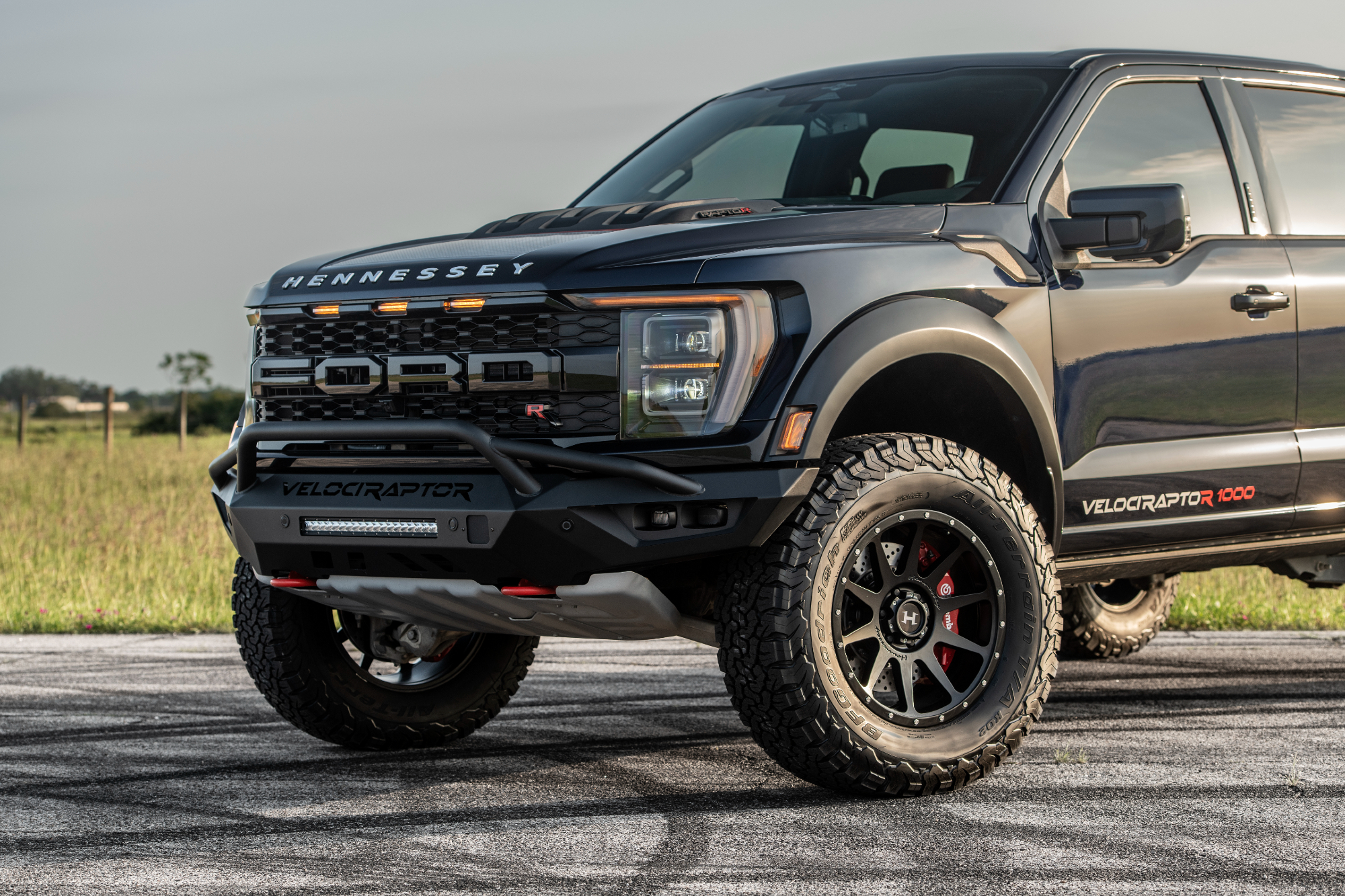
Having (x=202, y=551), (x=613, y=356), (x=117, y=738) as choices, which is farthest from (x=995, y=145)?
(x=202, y=551)

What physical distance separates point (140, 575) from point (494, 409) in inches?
282

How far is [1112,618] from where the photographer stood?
24.0ft

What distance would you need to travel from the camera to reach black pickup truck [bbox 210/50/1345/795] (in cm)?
415

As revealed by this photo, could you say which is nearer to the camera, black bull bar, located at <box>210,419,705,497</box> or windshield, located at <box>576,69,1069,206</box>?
black bull bar, located at <box>210,419,705,497</box>

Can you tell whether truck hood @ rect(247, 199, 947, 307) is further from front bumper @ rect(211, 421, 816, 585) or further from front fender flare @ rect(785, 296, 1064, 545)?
front bumper @ rect(211, 421, 816, 585)

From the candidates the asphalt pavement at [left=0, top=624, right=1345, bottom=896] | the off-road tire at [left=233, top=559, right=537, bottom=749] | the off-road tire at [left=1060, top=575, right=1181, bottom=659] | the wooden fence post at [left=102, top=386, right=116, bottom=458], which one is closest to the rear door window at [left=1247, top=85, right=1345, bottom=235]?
the asphalt pavement at [left=0, top=624, right=1345, bottom=896]

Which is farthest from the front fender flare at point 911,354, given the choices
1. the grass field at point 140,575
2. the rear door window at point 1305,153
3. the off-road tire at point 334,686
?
the grass field at point 140,575

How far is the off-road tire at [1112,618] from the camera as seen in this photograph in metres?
7.21

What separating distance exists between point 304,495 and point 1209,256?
9.59 feet

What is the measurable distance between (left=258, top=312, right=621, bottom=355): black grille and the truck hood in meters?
0.08

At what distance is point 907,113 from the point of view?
5359mm

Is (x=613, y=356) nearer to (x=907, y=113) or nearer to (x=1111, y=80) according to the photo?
(x=907, y=113)

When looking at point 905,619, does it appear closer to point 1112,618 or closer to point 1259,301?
point 1259,301

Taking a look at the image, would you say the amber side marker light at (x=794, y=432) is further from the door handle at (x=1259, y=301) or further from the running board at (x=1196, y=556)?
the door handle at (x=1259, y=301)
